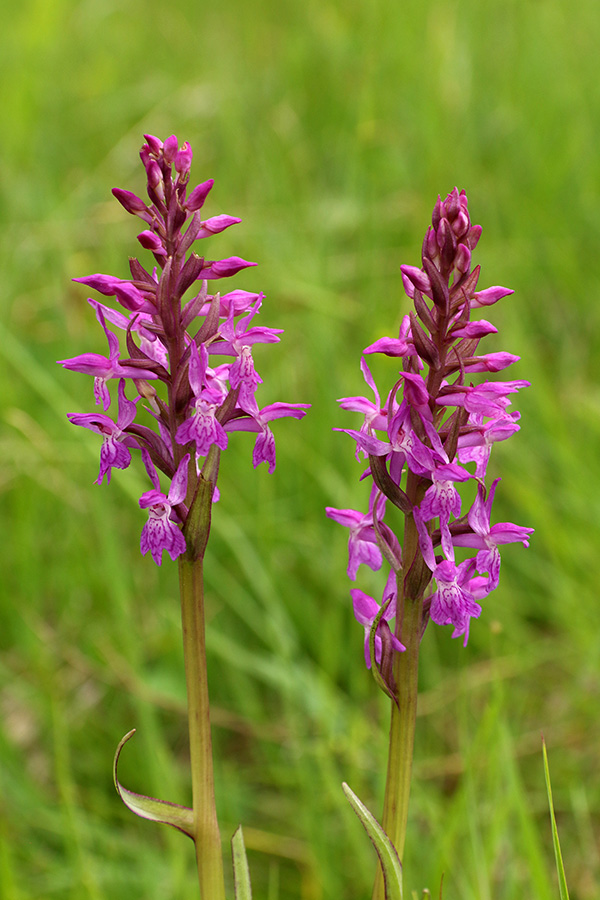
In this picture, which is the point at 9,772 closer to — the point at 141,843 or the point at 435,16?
the point at 141,843

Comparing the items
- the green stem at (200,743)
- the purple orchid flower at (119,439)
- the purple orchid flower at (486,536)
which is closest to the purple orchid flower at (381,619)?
the purple orchid flower at (486,536)

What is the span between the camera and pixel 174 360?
52.1 inches

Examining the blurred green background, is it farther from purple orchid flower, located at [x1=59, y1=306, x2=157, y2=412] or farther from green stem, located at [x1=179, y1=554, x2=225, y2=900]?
purple orchid flower, located at [x1=59, y1=306, x2=157, y2=412]

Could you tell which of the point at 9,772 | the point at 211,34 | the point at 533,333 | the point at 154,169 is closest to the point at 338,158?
the point at 533,333

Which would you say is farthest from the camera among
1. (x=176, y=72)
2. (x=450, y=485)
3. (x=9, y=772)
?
(x=176, y=72)

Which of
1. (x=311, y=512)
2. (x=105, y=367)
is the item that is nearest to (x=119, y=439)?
(x=105, y=367)

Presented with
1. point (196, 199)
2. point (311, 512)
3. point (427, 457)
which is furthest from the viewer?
point (311, 512)

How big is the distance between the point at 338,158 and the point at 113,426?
474cm

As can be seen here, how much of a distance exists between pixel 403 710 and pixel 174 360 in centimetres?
62

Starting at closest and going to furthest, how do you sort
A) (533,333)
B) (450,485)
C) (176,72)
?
(450,485) → (533,333) → (176,72)

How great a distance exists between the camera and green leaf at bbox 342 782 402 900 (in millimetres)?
1243

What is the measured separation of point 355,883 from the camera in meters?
2.48

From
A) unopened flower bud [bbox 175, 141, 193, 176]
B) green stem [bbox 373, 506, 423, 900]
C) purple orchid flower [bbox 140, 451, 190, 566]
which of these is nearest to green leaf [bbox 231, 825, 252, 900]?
green stem [bbox 373, 506, 423, 900]

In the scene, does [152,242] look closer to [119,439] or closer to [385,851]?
[119,439]
